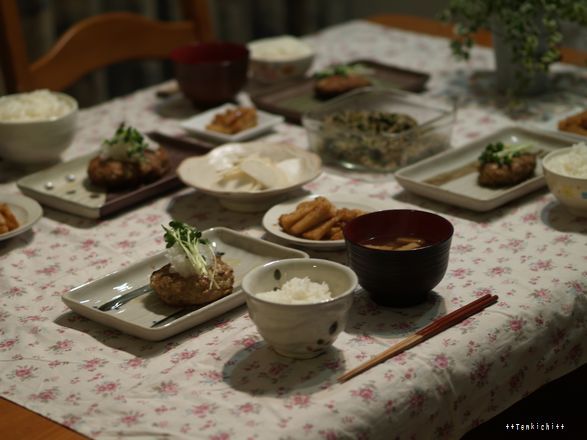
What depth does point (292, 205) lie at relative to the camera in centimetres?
170

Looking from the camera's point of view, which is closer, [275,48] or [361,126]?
[361,126]

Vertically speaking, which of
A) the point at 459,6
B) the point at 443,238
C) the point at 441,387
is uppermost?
the point at 459,6

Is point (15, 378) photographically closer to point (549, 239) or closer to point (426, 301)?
point (426, 301)

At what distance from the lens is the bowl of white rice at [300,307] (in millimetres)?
1188

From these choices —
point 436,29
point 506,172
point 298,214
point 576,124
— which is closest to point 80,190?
point 298,214

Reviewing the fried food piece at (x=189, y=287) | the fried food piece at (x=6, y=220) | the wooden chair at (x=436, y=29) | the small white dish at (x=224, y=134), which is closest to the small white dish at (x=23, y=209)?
the fried food piece at (x=6, y=220)

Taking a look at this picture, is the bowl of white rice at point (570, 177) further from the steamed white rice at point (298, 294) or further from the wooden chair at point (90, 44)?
the wooden chair at point (90, 44)

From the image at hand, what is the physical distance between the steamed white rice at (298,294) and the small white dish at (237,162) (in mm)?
485

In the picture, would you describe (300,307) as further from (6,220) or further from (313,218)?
(6,220)

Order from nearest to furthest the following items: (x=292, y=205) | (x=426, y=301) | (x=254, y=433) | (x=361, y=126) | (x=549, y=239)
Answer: (x=254, y=433)
(x=426, y=301)
(x=549, y=239)
(x=292, y=205)
(x=361, y=126)

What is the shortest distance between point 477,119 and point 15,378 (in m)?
1.32

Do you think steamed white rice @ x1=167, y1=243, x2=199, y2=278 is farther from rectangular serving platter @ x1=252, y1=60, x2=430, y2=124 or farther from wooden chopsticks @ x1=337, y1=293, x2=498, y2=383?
rectangular serving platter @ x1=252, y1=60, x2=430, y2=124

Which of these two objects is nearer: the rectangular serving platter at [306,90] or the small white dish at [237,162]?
the small white dish at [237,162]

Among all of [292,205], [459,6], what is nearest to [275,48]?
[459,6]
